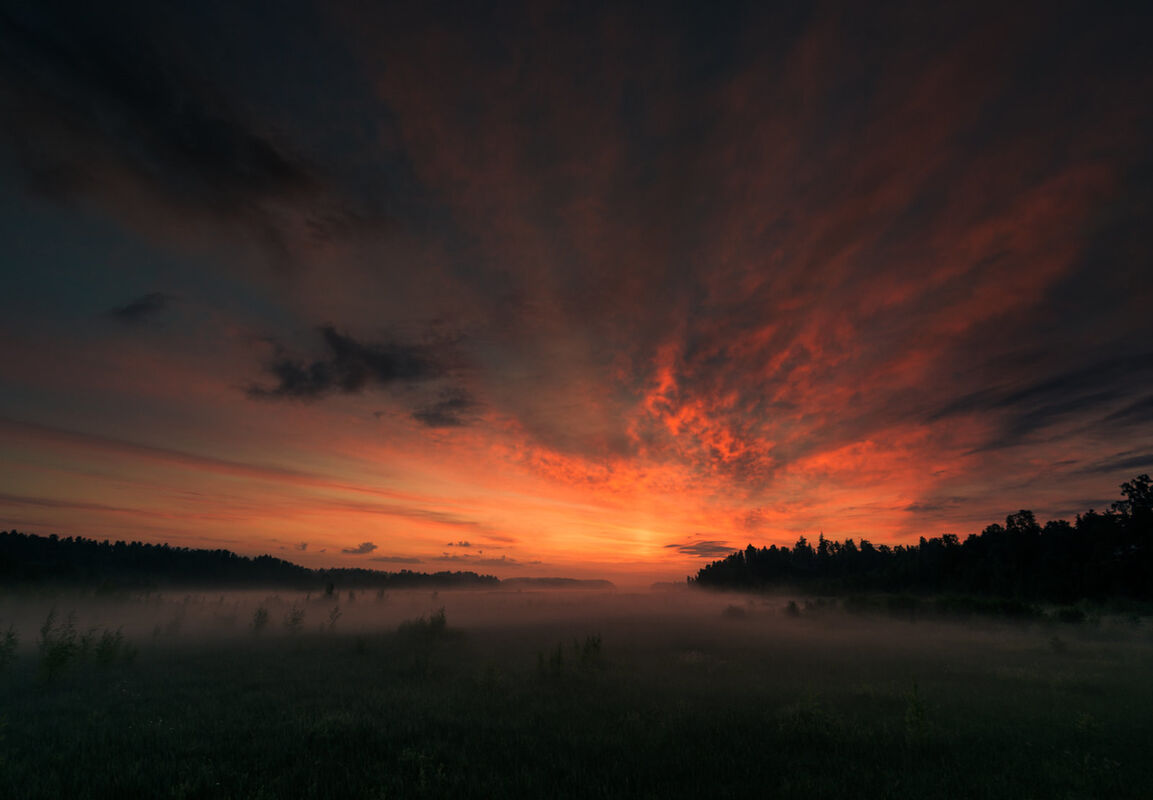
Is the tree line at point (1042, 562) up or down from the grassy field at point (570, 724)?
up

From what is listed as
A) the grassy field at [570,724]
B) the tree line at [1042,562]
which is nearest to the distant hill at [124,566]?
the grassy field at [570,724]

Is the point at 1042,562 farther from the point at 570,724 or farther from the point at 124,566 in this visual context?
the point at 124,566

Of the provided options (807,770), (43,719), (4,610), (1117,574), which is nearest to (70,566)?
(4,610)

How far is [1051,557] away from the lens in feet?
272

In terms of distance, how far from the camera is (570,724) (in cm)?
1538

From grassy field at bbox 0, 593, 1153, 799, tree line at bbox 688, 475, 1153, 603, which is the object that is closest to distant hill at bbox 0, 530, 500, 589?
grassy field at bbox 0, 593, 1153, 799

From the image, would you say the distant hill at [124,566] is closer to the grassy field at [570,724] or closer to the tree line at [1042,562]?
the grassy field at [570,724]

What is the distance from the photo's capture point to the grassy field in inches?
413

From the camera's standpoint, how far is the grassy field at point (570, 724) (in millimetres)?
10484

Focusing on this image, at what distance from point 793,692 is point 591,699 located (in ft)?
31.9

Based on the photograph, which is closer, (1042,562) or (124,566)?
(1042,562)

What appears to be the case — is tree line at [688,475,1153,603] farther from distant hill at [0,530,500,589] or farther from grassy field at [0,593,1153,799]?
distant hill at [0,530,500,589]

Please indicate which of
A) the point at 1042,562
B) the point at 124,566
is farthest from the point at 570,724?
the point at 124,566

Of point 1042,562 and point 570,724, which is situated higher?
point 1042,562
